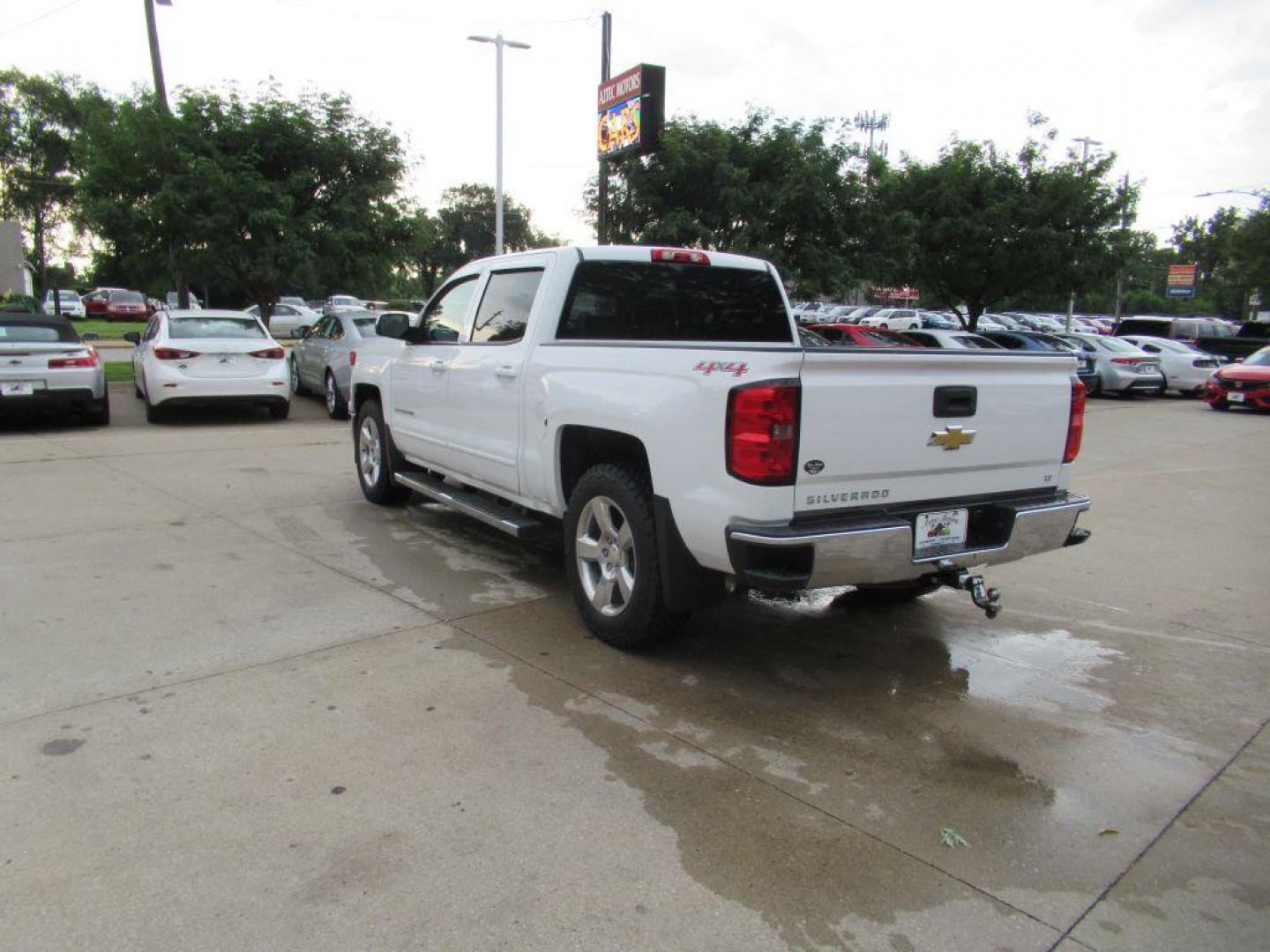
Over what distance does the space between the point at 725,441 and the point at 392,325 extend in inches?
148

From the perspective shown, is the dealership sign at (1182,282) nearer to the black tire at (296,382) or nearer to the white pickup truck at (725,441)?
the black tire at (296,382)

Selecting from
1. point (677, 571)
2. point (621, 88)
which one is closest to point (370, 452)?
point (677, 571)

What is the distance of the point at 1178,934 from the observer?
2.52 m

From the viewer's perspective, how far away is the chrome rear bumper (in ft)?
11.8

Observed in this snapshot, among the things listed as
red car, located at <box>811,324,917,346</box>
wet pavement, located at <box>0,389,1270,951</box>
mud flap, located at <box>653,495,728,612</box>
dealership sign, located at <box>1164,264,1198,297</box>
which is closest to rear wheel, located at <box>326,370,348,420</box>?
wet pavement, located at <box>0,389,1270,951</box>

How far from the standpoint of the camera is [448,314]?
Answer: 6.36 metres

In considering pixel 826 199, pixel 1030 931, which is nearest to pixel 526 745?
pixel 1030 931

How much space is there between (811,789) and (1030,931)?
0.86 metres

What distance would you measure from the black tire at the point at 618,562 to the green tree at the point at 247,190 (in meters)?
12.1

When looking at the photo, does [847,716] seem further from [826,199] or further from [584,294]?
[826,199]

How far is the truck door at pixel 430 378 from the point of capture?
609 cm

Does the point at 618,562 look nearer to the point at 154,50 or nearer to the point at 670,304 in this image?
the point at 670,304

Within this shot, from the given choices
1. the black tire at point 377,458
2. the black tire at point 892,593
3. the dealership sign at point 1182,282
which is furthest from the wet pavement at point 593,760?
the dealership sign at point 1182,282

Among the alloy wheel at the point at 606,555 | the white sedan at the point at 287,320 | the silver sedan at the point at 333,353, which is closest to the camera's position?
the alloy wheel at the point at 606,555
